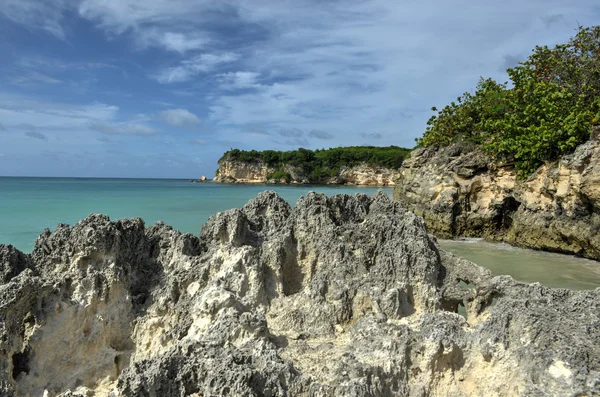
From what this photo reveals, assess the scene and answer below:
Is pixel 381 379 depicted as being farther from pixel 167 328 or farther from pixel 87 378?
pixel 87 378

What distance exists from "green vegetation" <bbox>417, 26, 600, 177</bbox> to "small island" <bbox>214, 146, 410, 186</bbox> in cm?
4855

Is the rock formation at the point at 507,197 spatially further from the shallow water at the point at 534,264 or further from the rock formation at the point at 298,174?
the rock formation at the point at 298,174

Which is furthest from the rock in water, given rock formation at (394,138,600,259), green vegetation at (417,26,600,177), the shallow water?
green vegetation at (417,26,600,177)

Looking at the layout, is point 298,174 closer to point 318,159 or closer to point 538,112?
point 318,159

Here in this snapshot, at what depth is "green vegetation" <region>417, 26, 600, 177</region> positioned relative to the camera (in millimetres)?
14289

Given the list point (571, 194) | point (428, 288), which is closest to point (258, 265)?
point (428, 288)

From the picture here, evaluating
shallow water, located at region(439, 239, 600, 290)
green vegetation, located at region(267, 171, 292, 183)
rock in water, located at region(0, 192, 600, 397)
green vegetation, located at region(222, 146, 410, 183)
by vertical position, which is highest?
green vegetation, located at region(222, 146, 410, 183)

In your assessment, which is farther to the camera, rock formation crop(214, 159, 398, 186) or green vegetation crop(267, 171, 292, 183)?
green vegetation crop(267, 171, 292, 183)

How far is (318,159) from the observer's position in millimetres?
79312

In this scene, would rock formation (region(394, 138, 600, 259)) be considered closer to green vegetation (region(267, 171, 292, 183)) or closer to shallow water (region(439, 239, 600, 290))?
shallow water (region(439, 239, 600, 290))

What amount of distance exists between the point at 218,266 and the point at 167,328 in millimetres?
775

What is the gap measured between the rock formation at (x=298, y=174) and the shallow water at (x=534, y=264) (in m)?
51.4

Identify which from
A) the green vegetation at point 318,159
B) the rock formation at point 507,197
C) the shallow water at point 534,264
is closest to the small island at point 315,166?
the green vegetation at point 318,159

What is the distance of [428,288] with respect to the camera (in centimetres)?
422
